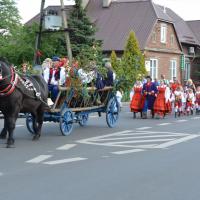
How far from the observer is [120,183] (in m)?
7.82

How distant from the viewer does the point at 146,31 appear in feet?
156

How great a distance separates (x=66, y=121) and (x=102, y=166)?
14.0ft

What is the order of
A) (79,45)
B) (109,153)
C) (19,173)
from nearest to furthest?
(19,173) < (109,153) < (79,45)

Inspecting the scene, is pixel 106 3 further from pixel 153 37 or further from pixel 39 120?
pixel 39 120

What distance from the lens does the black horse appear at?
11330 mm

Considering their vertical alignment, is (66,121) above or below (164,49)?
below

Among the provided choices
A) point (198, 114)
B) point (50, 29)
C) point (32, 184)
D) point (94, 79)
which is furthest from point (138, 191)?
point (50, 29)

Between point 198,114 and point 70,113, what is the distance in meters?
10.7

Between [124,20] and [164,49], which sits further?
[164,49]

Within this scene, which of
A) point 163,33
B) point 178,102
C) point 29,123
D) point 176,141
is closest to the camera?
point 176,141

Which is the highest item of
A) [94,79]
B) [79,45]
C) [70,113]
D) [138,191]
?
[79,45]

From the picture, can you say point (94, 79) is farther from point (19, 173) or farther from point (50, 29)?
point (50, 29)

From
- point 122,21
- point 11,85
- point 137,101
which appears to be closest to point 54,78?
point 11,85

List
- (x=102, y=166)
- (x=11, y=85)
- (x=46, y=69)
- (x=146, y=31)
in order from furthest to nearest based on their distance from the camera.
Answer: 1. (x=146, y=31)
2. (x=46, y=69)
3. (x=11, y=85)
4. (x=102, y=166)
